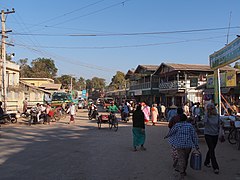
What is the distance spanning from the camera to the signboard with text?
12.4 meters

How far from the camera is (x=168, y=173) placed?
698 centimetres

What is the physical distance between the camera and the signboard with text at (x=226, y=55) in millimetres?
12444

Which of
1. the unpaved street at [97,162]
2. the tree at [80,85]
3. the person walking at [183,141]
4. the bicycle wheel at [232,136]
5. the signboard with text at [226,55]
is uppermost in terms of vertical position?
the tree at [80,85]

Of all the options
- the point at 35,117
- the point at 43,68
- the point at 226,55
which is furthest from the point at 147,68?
the point at 43,68

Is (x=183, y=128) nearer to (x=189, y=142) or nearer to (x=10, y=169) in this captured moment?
(x=189, y=142)

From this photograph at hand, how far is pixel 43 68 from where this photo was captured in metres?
86.8

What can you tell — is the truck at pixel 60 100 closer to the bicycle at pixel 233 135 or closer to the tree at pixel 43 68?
the bicycle at pixel 233 135

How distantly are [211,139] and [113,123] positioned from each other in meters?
11.0

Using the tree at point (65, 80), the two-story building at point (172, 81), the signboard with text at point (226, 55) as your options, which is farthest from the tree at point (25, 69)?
the signboard with text at point (226, 55)

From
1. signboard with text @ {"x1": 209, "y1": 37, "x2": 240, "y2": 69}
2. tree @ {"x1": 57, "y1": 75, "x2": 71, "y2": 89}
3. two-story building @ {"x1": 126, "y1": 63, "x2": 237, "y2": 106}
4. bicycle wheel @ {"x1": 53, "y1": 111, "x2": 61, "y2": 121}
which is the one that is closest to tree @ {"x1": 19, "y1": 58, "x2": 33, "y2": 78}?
tree @ {"x1": 57, "y1": 75, "x2": 71, "y2": 89}

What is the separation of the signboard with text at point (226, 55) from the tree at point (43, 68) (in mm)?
67205

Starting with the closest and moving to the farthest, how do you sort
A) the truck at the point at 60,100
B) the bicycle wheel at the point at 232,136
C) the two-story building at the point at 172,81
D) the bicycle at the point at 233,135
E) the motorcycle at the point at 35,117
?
1. the bicycle at the point at 233,135
2. the bicycle wheel at the point at 232,136
3. the motorcycle at the point at 35,117
4. the truck at the point at 60,100
5. the two-story building at the point at 172,81

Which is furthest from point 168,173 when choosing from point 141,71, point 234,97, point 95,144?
point 141,71

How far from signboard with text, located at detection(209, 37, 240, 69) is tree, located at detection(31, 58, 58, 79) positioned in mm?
67205
